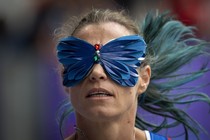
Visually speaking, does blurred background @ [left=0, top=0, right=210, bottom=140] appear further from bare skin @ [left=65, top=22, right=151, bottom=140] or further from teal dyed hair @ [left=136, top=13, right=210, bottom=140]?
bare skin @ [left=65, top=22, right=151, bottom=140]

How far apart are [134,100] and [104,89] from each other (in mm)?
247

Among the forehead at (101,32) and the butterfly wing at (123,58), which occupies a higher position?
the forehead at (101,32)

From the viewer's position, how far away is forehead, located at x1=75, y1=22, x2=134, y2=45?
1810 millimetres

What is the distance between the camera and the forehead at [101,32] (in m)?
1.81

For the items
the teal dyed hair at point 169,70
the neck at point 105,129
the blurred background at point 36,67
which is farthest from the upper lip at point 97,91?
the blurred background at point 36,67

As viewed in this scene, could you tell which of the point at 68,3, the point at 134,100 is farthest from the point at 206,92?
the point at 68,3

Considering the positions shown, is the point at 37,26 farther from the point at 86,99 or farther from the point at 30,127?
the point at 86,99

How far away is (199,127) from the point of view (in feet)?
8.68

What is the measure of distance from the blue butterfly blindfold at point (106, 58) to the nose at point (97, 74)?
0.02 metres

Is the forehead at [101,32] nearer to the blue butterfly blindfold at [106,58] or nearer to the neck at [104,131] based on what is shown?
the blue butterfly blindfold at [106,58]

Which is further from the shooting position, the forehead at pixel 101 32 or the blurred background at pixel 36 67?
the blurred background at pixel 36 67

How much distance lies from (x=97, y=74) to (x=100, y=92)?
3.2 inches

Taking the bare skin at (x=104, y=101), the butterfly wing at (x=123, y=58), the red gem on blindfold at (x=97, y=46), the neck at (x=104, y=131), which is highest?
the red gem on blindfold at (x=97, y=46)

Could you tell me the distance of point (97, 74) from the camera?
1.72m
